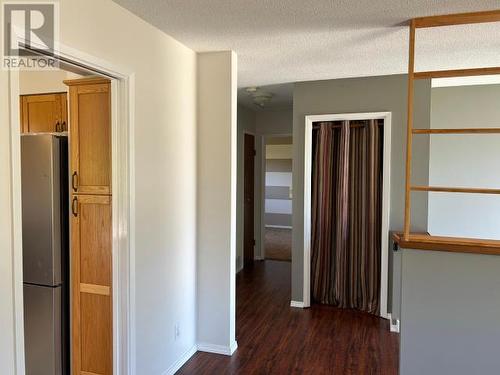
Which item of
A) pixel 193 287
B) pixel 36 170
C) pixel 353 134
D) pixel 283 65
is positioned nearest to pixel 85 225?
pixel 36 170

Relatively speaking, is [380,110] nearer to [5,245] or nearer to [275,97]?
[275,97]

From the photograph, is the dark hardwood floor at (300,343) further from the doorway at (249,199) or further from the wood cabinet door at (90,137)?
the wood cabinet door at (90,137)

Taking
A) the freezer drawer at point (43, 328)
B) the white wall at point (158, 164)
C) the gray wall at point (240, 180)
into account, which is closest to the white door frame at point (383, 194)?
the white wall at point (158, 164)

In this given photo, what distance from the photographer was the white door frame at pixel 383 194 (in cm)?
372

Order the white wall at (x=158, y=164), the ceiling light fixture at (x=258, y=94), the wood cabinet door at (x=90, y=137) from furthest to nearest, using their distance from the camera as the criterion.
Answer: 1. the ceiling light fixture at (x=258, y=94)
2. the wood cabinet door at (x=90, y=137)
3. the white wall at (x=158, y=164)

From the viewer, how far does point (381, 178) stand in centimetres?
386

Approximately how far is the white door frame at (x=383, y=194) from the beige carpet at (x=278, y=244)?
2.36 meters

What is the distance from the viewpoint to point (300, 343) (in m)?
3.26

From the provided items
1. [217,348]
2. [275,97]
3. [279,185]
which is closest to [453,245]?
[217,348]

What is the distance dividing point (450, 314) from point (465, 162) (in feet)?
8.95

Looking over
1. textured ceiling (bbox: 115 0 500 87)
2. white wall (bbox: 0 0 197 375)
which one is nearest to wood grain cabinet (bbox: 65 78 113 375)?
white wall (bbox: 0 0 197 375)

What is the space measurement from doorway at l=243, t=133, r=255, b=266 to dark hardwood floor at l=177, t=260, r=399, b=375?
145cm

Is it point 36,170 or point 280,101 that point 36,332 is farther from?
point 280,101

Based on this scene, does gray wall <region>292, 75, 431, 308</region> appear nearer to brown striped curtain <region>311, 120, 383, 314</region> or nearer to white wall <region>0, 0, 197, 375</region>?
brown striped curtain <region>311, 120, 383, 314</region>
